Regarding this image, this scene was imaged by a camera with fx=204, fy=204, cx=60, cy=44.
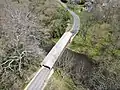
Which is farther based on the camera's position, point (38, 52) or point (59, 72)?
point (59, 72)

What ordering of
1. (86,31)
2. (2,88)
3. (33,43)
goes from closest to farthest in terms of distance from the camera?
(2,88), (33,43), (86,31)

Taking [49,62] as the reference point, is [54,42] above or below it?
below

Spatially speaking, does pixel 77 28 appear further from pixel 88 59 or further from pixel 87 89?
pixel 87 89

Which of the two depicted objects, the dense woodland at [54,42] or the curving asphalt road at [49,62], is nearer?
the dense woodland at [54,42]

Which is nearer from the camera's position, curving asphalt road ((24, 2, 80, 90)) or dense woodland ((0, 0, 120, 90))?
dense woodland ((0, 0, 120, 90))

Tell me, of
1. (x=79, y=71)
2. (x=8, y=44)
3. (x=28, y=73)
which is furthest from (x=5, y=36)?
(x=79, y=71)

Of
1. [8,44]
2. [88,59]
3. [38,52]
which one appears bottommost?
[88,59]

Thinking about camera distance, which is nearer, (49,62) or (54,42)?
(49,62)

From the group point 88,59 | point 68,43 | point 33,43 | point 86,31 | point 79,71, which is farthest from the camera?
point 86,31
